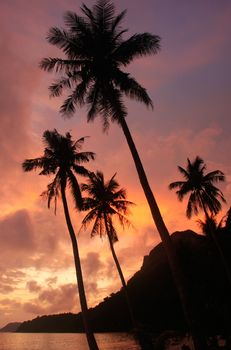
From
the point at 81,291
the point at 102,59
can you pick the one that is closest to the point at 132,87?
the point at 102,59

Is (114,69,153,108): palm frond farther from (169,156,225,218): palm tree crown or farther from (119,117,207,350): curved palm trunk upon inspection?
(169,156,225,218): palm tree crown

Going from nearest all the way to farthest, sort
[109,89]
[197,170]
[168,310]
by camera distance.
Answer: [109,89] < [197,170] < [168,310]

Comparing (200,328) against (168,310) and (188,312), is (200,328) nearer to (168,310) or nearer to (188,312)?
(188,312)

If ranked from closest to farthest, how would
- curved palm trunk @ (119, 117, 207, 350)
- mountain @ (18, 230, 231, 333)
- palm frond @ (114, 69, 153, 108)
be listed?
curved palm trunk @ (119, 117, 207, 350) → palm frond @ (114, 69, 153, 108) → mountain @ (18, 230, 231, 333)

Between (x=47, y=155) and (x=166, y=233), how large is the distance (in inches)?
533

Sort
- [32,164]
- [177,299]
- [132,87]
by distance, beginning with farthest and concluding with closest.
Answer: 1. [177,299]
2. [32,164]
3. [132,87]

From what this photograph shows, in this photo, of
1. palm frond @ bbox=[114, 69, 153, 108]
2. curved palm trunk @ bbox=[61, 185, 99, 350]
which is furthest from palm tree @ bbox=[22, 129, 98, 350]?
palm frond @ bbox=[114, 69, 153, 108]

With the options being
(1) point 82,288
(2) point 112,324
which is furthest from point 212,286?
(2) point 112,324

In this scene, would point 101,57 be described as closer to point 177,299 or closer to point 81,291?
point 81,291

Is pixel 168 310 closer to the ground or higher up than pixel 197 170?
closer to the ground

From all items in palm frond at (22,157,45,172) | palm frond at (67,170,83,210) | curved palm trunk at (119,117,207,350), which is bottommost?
curved palm trunk at (119,117,207,350)

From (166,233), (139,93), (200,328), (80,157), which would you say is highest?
(80,157)

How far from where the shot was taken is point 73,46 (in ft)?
60.6

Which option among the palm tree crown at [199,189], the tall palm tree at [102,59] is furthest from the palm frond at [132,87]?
the palm tree crown at [199,189]
